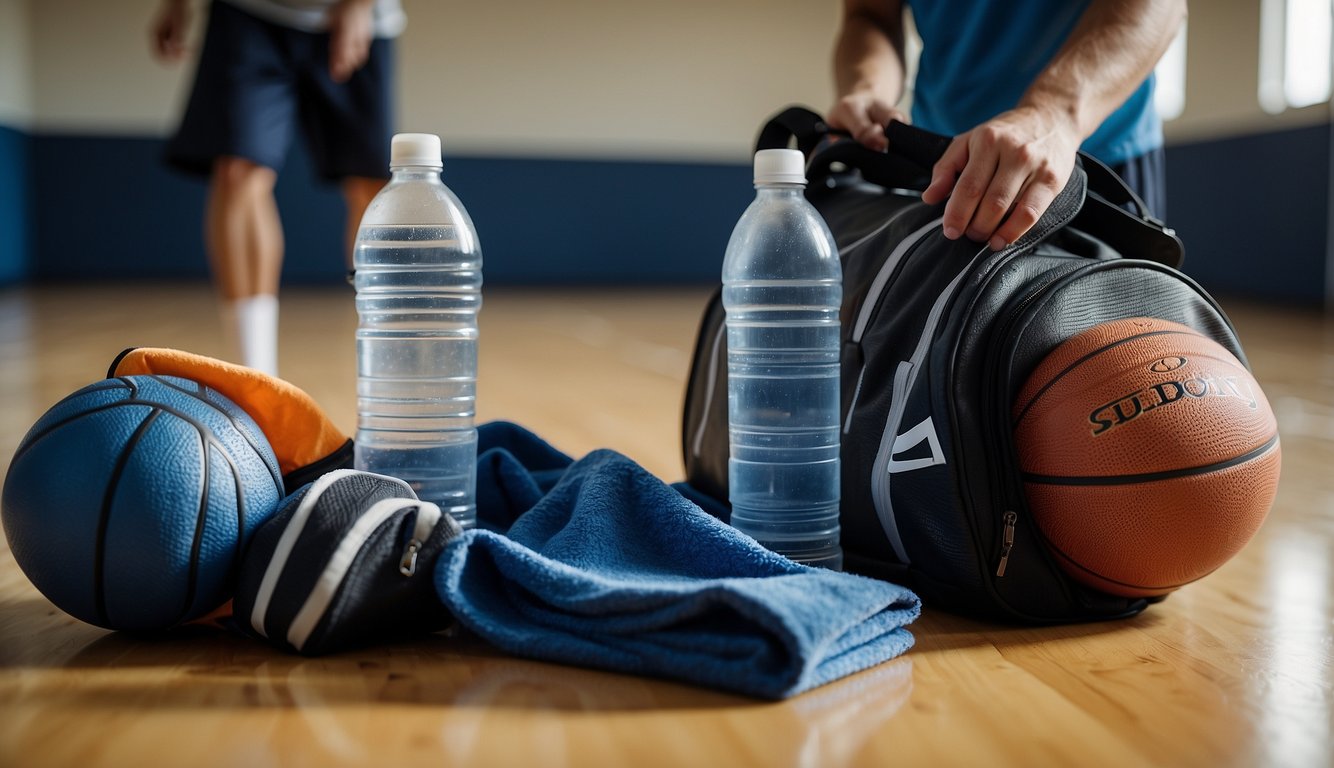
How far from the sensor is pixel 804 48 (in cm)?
Result: 992

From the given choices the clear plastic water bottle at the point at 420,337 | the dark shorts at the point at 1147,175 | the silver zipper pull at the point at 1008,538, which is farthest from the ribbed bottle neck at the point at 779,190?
the dark shorts at the point at 1147,175

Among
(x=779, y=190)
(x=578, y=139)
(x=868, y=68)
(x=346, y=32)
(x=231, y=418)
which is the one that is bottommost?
(x=231, y=418)

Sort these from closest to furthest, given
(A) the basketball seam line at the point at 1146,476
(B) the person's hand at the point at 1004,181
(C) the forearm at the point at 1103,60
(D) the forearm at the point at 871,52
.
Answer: (A) the basketball seam line at the point at 1146,476 → (B) the person's hand at the point at 1004,181 → (C) the forearm at the point at 1103,60 → (D) the forearm at the point at 871,52

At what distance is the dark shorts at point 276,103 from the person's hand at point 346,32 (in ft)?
0.15

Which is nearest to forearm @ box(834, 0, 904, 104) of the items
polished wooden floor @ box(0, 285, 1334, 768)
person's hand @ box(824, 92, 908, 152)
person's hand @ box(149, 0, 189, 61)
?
person's hand @ box(824, 92, 908, 152)

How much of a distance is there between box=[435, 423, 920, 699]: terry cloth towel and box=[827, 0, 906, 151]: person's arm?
62 centimetres

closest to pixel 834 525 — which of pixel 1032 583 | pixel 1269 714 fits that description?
pixel 1032 583

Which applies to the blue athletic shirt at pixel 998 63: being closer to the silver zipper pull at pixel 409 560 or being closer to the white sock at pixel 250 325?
the silver zipper pull at pixel 409 560

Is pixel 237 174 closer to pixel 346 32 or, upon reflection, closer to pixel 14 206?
pixel 346 32

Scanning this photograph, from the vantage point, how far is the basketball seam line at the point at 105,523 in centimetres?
114

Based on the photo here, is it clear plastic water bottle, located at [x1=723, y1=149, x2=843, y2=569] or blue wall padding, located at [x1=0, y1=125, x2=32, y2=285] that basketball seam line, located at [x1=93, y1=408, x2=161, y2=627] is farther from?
blue wall padding, located at [x1=0, y1=125, x2=32, y2=285]

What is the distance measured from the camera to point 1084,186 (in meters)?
1.41

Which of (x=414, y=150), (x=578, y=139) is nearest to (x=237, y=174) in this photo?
(x=414, y=150)

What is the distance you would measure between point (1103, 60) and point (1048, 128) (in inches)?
6.6
